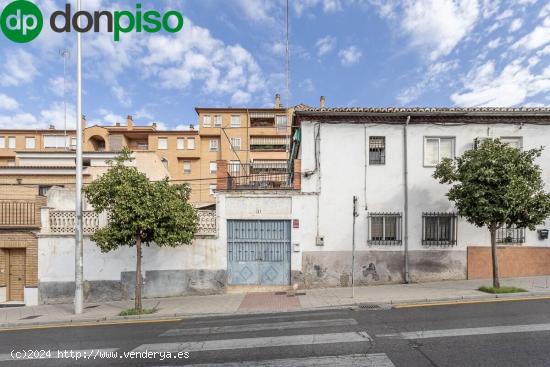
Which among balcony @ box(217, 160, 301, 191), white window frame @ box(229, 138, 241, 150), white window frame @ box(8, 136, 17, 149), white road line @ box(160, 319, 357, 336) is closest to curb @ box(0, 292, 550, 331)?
white road line @ box(160, 319, 357, 336)

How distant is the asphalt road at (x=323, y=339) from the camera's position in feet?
16.2

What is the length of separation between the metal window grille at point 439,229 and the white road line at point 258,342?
6826 mm

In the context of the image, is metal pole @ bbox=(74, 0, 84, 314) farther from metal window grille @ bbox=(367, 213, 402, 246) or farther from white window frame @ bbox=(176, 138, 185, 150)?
white window frame @ bbox=(176, 138, 185, 150)

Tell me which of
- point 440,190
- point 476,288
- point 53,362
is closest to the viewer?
point 53,362

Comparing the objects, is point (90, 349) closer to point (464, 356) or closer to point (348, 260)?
point (464, 356)

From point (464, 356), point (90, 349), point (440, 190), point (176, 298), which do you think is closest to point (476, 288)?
point (440, 190)

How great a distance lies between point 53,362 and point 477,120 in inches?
575

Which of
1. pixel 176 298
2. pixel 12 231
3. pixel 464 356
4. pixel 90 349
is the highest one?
pixel 12 231

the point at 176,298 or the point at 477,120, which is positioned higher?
the point at 477,120

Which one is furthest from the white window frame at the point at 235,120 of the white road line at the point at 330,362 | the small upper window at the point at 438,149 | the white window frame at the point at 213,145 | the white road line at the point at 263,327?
the white road line at the point at 330,362

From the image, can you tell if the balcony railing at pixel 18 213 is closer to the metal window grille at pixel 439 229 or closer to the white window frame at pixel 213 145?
the metal window grille at pixel 439 229

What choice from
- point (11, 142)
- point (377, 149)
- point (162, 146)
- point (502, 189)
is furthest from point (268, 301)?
point (11, 142)

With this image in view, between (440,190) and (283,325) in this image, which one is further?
(440,190)

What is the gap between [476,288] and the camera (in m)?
9.86
